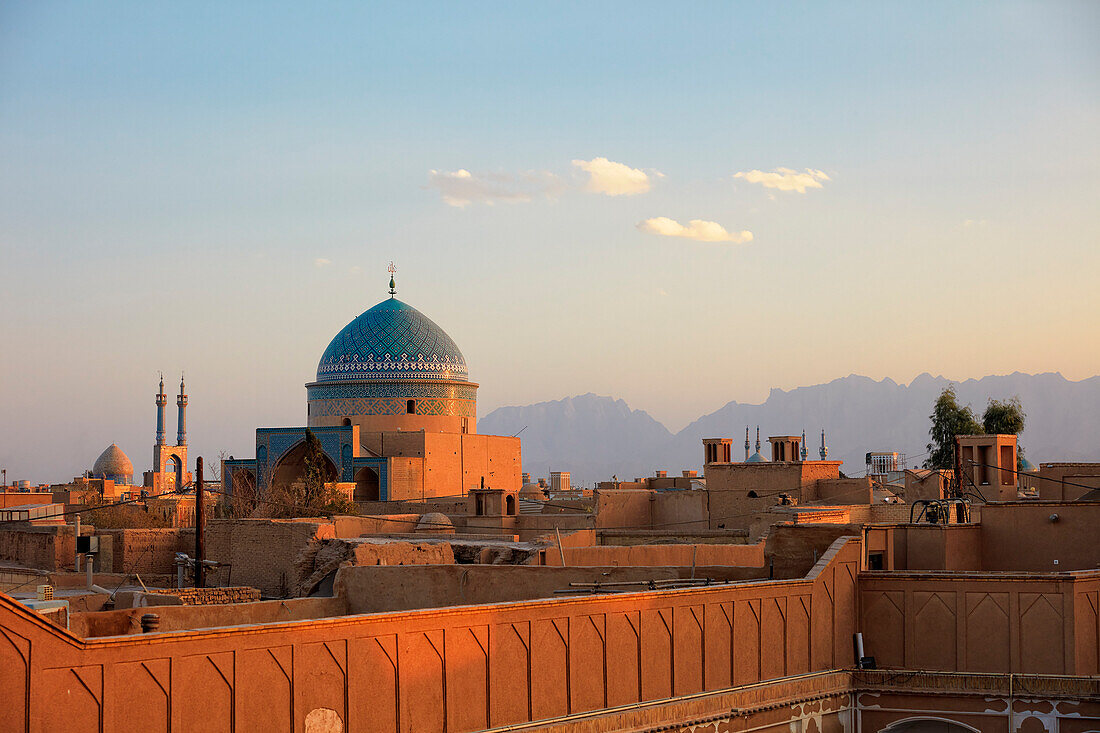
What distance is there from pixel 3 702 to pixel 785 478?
60.2ft

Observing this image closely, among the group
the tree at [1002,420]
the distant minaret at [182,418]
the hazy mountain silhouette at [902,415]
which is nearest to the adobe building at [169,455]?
the distant minaret at [182,418]

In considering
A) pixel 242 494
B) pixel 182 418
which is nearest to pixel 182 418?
pixel 182 418

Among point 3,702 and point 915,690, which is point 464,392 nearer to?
point 915,690

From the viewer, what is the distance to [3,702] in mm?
7586

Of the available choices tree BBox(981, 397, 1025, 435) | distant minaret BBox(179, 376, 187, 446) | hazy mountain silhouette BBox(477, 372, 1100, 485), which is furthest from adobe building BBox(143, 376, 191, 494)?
hazy mountain silhouette BBox(477, 372, 1100, 485)

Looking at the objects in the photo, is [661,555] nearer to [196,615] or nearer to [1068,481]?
[196,615]

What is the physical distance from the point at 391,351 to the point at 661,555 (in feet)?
81.7

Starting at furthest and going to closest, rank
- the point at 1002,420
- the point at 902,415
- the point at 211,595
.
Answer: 1. the point at 902,415
2. the point at 1002,420
3. the point at 211,595

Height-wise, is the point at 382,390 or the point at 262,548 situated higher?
the point at 382,390

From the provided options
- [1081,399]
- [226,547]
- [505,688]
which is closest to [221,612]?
[505,688]

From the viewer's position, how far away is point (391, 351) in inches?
1586

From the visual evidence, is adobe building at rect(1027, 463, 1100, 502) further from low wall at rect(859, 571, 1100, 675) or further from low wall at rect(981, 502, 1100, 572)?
low wall at rect(859, 571, 1100, 675)

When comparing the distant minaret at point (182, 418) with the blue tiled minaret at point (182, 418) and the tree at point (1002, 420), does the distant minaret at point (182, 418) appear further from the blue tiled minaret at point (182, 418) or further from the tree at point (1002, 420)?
the tree at point (1002, 420)

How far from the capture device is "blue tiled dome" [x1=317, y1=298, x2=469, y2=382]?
4016 centimetres
